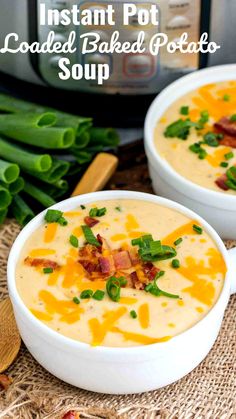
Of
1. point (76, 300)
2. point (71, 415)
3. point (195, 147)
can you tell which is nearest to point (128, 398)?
point (71, 415)

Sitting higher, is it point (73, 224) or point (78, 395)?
point (73, 224)

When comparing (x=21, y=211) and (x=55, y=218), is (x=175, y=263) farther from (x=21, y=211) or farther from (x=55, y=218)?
(x=21, y=211)

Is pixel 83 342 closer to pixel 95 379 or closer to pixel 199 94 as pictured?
pixel 95 379

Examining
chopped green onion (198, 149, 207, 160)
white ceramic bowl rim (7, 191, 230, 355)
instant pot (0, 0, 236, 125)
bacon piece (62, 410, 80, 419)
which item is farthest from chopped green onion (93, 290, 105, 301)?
instant pot (0, 0, 236, 125)

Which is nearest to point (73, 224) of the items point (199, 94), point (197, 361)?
point (197, 361)

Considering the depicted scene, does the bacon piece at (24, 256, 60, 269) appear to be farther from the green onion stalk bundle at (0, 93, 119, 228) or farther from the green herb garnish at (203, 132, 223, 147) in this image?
the green herb garnish at (203, 132, 223, 147)

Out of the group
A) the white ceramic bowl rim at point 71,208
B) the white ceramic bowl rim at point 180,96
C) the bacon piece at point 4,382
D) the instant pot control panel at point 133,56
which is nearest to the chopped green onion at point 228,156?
the white ceramic bowl rim at point 180,96

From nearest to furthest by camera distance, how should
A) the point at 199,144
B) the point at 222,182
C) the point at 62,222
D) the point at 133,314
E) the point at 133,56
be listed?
the point at 133,314 → the point at 62,222 → the point at 222,182 → the point at 199,144 → the point at 133,56
